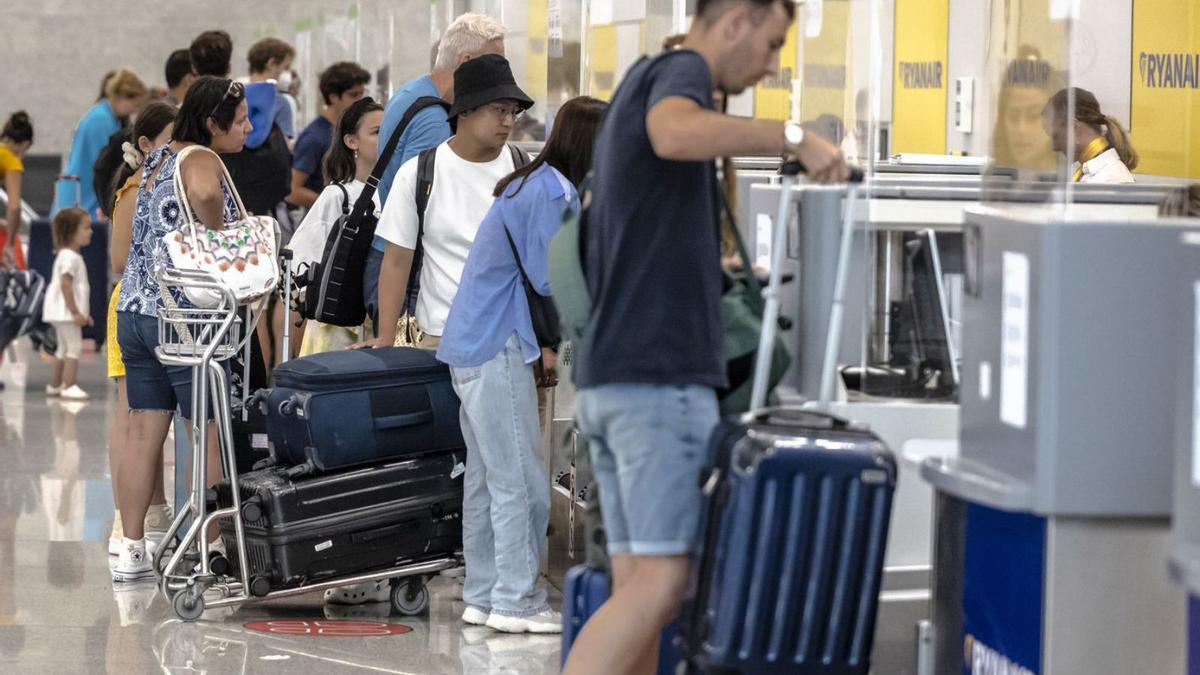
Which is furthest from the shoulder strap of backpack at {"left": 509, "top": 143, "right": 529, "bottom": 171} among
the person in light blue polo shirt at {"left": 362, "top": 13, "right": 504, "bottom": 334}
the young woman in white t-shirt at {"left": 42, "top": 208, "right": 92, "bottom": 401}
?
the young woman in white t-shirt at {"left": 42, "top": 208, "right": 92, "bottom": 401}

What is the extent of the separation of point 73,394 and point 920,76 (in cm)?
504

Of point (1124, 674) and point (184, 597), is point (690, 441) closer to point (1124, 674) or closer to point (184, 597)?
point (1124, 674)

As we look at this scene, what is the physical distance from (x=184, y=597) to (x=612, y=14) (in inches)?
84.8

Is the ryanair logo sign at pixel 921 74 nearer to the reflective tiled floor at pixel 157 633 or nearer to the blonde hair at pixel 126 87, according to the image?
the blonde hair at pixel 126 87

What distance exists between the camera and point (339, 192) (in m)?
5.82

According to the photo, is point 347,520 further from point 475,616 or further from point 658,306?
point 658,306

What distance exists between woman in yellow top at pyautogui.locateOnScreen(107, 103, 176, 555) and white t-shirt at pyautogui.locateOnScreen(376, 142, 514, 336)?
3.34 ft

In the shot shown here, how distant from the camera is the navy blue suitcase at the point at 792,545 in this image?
9.18 feet

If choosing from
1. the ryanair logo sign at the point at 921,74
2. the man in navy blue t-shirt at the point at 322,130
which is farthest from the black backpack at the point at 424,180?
the ryanair logo sign at the point at 921,74

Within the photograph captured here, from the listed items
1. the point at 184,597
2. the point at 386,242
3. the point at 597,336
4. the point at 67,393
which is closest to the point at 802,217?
the point at 597,336

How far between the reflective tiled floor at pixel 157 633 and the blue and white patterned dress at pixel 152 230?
0.86 metres

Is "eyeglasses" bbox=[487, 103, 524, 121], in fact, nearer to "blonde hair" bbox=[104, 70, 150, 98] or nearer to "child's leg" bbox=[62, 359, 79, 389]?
"child's leg" bbox=[62, 359, 79, 389]

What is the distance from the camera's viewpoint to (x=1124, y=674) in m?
2.75

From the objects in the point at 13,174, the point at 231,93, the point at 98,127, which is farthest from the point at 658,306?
the point at 13,174
